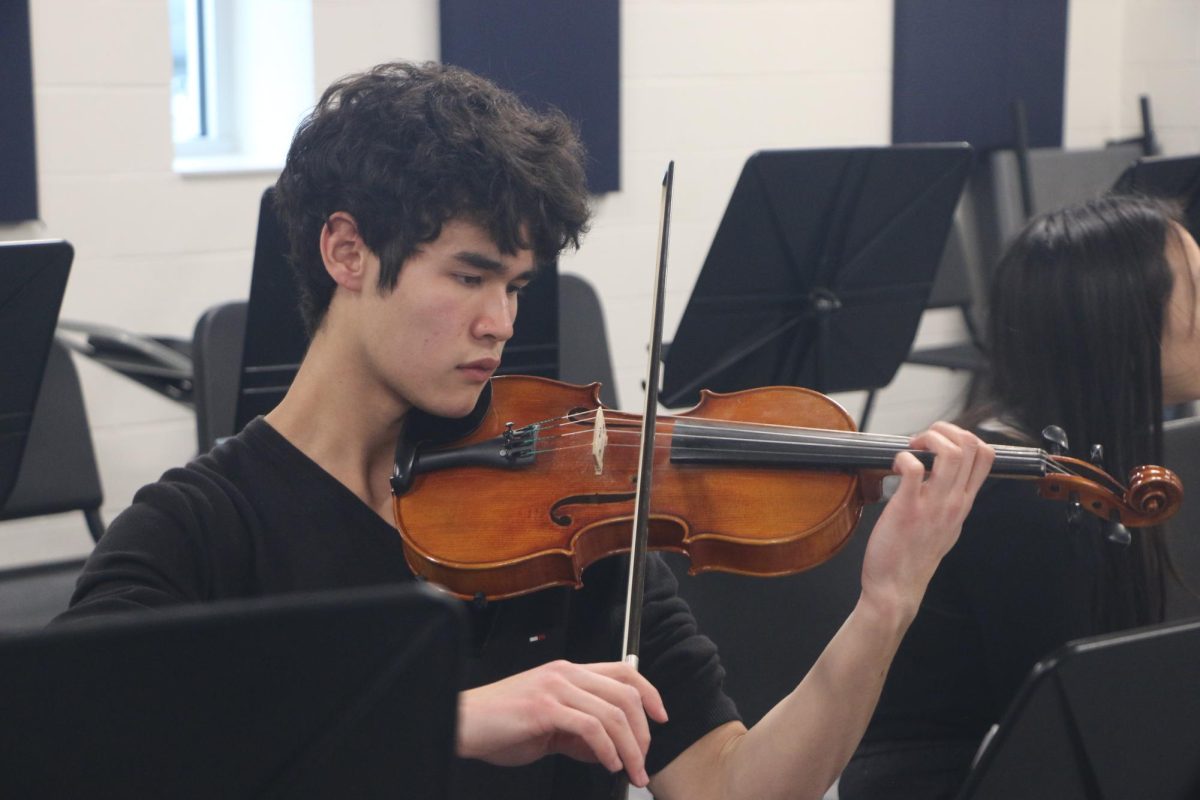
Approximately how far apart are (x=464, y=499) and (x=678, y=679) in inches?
9.1

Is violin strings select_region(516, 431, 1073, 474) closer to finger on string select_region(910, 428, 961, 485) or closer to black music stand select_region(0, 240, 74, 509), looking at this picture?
finger on string select_region(910, 428, 961, 485)

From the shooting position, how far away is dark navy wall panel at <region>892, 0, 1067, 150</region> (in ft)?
12.0

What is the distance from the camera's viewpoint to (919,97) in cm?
370

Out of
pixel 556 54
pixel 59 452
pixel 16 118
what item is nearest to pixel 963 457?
pixel 59 452

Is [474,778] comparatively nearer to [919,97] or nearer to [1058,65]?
[919,97]

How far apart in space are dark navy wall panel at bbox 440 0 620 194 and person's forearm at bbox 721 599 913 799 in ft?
6.48

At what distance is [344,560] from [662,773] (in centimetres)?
31

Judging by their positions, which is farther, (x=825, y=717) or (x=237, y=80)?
(x=237, y=80)

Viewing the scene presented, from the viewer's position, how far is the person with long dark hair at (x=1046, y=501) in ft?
4.79

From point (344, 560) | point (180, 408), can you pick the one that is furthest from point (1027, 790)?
point (180, 408)

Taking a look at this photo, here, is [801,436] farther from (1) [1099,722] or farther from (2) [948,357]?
(2) [948,357]

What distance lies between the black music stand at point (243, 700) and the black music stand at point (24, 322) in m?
1.13

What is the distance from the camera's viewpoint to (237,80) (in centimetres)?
296

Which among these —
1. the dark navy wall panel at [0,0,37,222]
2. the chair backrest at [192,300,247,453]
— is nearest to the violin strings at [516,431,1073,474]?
the chair backrest at [192,300,247,453]
